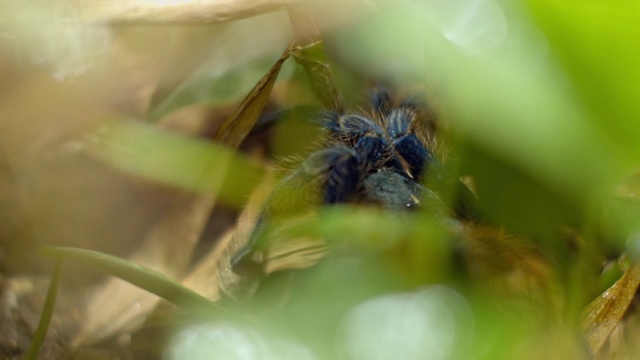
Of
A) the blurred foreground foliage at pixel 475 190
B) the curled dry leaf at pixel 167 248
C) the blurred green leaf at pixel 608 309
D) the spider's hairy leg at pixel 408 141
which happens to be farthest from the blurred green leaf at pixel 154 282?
the blurred green leaf at pixel 608 309

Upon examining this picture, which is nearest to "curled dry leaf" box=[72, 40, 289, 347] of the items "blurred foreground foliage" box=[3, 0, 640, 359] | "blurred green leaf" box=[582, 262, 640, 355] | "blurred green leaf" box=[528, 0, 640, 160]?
"blurred foreground foliage" box=[3, 0, 640, 359]

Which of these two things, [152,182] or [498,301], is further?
[152,182]

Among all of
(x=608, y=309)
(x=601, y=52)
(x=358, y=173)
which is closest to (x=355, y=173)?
(x=358, y=173)

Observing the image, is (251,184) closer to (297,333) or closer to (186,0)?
(186,0)

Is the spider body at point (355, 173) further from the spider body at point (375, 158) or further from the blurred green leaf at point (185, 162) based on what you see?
the blurred green leaf at point (185, 162)

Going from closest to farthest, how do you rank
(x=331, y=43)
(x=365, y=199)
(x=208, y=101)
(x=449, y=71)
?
(x=449, y=71) → (x=365, y=199) → (x=331, y=43) → (x=208, y=101)

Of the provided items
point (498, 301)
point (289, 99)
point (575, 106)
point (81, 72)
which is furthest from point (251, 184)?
point (575, 106)

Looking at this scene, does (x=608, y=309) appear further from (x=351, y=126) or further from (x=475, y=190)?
(x=351, y=126)
